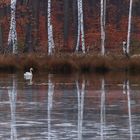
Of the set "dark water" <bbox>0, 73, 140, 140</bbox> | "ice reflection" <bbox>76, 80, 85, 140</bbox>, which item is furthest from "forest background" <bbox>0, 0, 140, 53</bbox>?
"ice reflection" <bbox>76, 80, 85, 140</bbox>

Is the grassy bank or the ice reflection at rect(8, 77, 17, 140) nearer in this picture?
the ice reflection at rect(8, 77, 17, 140)

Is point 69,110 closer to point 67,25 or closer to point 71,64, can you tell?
point 71,64

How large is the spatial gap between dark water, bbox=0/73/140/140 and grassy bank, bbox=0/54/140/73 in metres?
9.25

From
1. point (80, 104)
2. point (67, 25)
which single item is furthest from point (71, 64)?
point (67, 25)

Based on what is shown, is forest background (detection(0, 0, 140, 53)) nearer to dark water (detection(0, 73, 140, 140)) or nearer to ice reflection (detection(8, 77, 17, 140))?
ice reflection (detection(8, 77, 17, 140))

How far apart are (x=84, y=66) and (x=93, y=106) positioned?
18.7 metres

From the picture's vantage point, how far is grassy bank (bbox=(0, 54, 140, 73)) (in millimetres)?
37062

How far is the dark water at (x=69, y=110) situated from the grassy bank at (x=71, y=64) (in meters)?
9.25

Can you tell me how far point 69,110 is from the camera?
57.4 feet

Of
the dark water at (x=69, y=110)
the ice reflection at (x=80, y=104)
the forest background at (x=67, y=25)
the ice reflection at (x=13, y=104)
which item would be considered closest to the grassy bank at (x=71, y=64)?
the ice reflection at (x=13, y=104)

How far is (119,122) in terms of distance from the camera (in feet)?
49.9

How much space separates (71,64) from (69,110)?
19.8m

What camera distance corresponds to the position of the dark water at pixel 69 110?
13.5 metres

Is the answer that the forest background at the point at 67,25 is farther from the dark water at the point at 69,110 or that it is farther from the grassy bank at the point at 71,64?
the dark water at the point at 69,110
